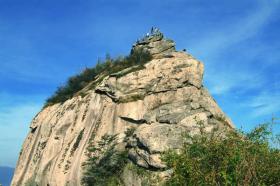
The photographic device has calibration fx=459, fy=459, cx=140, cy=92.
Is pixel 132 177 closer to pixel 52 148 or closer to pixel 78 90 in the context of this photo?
pixel 52 148

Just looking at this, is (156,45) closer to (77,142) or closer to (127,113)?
(127,113)

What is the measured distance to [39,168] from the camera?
49.6 meters

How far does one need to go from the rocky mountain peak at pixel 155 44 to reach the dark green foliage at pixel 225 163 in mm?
31072

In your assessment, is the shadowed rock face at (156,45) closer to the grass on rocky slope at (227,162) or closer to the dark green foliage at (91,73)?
the dark green foliage at (91,73)

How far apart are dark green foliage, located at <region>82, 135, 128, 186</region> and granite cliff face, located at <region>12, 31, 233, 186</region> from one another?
1.05 meters

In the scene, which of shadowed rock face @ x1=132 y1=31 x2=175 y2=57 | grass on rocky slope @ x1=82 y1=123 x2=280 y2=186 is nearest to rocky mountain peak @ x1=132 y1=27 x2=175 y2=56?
shadowed rock face @ x1=132 y1=31 x2=175 y2=57

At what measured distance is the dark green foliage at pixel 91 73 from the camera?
176 feet

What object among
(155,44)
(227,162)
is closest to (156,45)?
(155,44)

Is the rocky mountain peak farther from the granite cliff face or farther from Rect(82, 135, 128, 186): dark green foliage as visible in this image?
Rect(82, 135, 128, 186): dark green foliage

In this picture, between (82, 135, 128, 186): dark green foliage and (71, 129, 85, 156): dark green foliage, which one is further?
(71, 129, 85, 156): dark green foliage

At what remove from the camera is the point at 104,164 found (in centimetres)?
4166

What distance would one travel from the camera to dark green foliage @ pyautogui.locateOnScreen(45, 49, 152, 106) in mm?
53688

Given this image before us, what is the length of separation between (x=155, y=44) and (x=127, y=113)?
12175mm

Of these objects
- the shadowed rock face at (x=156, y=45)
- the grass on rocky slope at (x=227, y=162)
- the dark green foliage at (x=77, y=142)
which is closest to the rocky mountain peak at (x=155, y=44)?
the shadowed rock face at (x=156, y=45)
